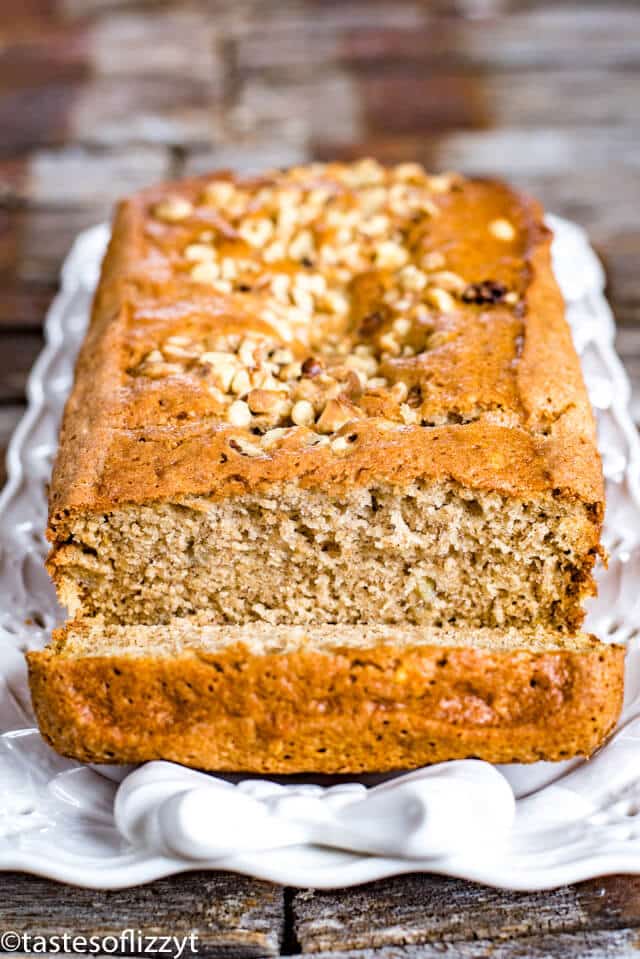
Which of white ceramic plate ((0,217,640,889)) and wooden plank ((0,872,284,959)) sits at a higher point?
white ceramic plate ((0,217,640,889))

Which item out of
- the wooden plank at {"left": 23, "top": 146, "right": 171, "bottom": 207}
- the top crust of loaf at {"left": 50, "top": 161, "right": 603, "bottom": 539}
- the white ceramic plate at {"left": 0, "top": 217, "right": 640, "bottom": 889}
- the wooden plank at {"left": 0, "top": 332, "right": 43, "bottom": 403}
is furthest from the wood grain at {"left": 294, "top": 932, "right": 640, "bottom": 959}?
the wooden plank at {"left": 23, "top": 146, "right": 171, "bottom": 207}

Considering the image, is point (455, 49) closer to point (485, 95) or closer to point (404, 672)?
point (485, 95)

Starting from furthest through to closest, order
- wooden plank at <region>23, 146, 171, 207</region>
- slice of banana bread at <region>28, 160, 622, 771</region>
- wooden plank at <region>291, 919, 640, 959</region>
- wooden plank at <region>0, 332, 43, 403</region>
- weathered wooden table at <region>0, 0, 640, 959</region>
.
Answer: wooden plank at <region>23, 146, 171, 207</region> < weathered wooden table at <region>0, 0, 640, 959</region> < wooden plank at <region>0, 332, 43, 403</region> < slice of banana bread at <region>28, 160, 622, 771</region> < wooden plank at <region>291, 919, 640, 959</region>

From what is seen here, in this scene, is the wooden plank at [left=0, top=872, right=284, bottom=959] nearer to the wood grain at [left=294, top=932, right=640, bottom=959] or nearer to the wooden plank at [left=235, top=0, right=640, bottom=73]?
the wood grain at [left=294, top=932, right=640, bottom=959]

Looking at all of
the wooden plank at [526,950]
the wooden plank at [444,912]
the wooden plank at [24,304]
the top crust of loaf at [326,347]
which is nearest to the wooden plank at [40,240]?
the wooden plank at [24,304]

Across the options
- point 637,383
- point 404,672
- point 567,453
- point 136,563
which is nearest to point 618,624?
point 567,453

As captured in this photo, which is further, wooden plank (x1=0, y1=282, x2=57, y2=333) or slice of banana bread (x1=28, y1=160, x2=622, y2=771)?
wooden plank (x1=0, y1=282, x2=57, y2=333)

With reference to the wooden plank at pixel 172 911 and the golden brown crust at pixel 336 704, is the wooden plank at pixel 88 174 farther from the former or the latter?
the wooden plank at pixel 172 911

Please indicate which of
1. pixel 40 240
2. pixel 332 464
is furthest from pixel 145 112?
pixel 332 464
